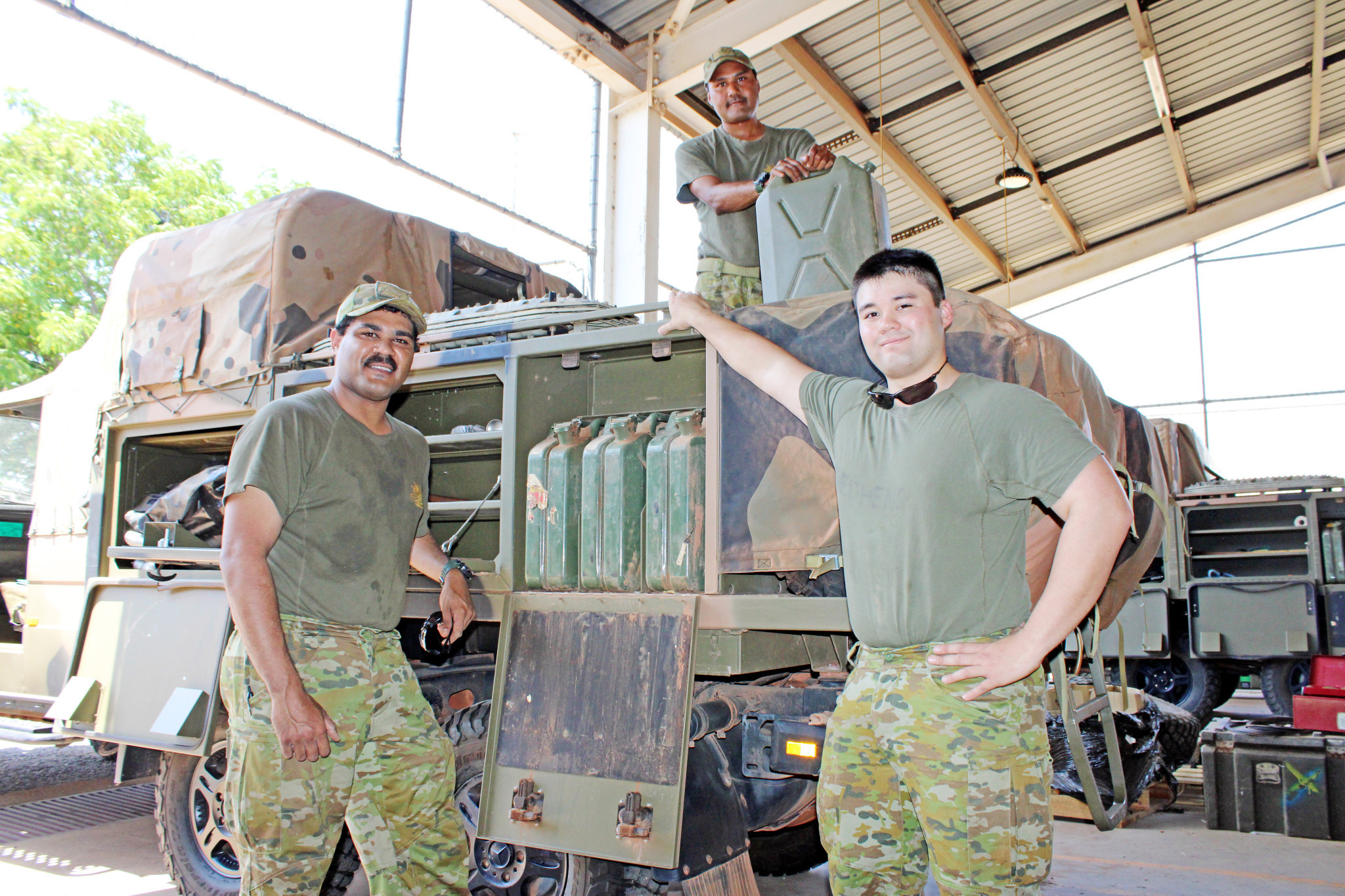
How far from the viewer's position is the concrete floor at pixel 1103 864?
477 centimetres

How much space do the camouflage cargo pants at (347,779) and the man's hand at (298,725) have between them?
5 centimetres

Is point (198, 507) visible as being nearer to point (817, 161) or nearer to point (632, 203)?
point (817, 161)

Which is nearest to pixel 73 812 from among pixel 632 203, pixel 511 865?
pixel 511 865

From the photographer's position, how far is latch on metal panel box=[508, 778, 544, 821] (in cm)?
320

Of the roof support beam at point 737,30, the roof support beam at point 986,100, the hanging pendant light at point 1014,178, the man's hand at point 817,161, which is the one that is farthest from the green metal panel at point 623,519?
the hanging pendant light at point 1014,178

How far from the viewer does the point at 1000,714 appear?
2.29 meters

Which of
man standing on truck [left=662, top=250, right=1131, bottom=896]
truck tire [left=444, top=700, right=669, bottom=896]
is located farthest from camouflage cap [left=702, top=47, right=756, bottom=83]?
truck tire [left=444, top=700, right=669, bottom=896]

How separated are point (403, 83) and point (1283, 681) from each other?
10.3 metres

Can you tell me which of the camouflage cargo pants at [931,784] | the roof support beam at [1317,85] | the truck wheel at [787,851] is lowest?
the truck wheel at [787,851]

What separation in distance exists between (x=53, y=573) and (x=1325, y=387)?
1987cm

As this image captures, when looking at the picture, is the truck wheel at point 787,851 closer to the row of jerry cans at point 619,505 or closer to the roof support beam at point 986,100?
the row of jerry cans at point 619,505

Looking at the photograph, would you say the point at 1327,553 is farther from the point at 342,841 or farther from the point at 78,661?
the point at 78,661

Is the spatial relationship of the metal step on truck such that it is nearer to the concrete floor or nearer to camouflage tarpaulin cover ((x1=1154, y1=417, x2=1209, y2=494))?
the concrete floor

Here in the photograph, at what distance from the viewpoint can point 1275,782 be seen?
586 centimetres
